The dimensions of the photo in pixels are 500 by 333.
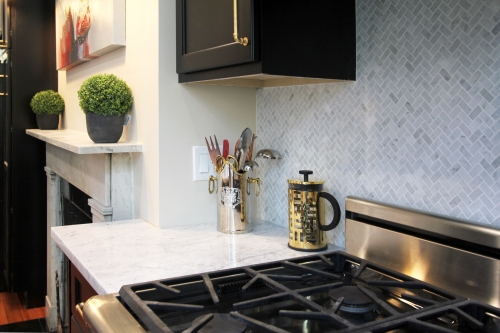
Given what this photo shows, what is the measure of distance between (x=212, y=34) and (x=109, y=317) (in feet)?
2.68

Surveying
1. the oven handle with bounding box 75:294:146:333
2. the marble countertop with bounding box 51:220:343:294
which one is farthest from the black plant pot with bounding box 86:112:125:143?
the oven handle with bounding box 75:294:146:333

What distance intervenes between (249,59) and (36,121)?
2.44m

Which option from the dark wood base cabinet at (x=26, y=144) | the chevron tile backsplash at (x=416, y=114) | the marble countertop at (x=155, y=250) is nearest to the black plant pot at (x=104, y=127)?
the marble countertop at (x=155, y=250)

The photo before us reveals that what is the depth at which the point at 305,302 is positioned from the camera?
0.88m

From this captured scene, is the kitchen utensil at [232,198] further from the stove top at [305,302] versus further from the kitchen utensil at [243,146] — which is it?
the stove top at [305,302]

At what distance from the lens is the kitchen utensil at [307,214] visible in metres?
1.31

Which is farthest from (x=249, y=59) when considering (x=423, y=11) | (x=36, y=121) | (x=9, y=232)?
Answer: (x=9, y=232)

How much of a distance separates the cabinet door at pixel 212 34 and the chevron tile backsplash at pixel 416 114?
12.7 inches

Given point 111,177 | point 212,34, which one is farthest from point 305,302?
point 111,177

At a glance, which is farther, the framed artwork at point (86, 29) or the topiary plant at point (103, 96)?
the framed artwork at point (86, 29)

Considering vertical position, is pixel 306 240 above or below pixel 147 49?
below

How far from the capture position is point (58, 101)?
303 cm

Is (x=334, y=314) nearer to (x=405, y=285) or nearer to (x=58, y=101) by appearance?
(x=405, y=285)

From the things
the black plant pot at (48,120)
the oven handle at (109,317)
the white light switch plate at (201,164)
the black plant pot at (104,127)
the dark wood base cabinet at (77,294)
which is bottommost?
the dark wood base cabinet at (77,294)
